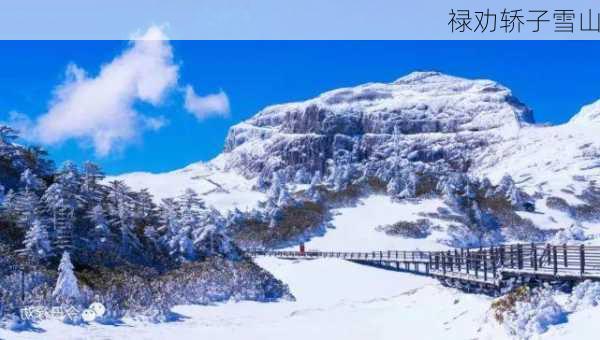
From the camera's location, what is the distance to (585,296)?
1991 cm

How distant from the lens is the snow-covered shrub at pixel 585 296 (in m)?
19.7

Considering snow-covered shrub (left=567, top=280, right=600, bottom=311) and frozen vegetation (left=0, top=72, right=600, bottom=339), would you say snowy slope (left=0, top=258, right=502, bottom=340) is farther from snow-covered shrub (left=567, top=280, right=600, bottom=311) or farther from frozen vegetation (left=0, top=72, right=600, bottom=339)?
snow-covered shrub (left=567, top=280, right=600, bottom=311)

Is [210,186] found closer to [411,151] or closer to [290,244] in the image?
[411,151]

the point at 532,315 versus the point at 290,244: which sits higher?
the point at 290,244

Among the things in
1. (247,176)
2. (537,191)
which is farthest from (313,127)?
(537,191)

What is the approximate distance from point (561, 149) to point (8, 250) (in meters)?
127

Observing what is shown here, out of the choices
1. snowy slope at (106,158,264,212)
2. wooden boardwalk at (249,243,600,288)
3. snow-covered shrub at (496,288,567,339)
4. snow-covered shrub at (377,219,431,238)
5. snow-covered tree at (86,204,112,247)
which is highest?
snowy slope at (106,158,264,212)

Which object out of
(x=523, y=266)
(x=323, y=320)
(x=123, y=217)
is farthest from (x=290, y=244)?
(x=523, y=266)

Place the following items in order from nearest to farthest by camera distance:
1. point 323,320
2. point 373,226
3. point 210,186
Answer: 1. point 323,320
2. point 373,226
3. point 210,186

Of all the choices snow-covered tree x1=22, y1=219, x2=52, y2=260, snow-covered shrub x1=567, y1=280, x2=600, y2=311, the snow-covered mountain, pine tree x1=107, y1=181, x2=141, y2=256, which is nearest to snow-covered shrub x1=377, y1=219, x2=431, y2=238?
the snow-covered mountain

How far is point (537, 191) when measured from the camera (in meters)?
96.1

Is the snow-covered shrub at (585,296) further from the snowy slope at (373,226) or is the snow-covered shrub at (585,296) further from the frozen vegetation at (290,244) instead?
the snowy slope at (373,226)

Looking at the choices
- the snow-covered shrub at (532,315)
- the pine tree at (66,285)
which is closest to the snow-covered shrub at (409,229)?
the pine tree at (66,285)

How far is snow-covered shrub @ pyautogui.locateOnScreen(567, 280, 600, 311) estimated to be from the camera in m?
19.7
